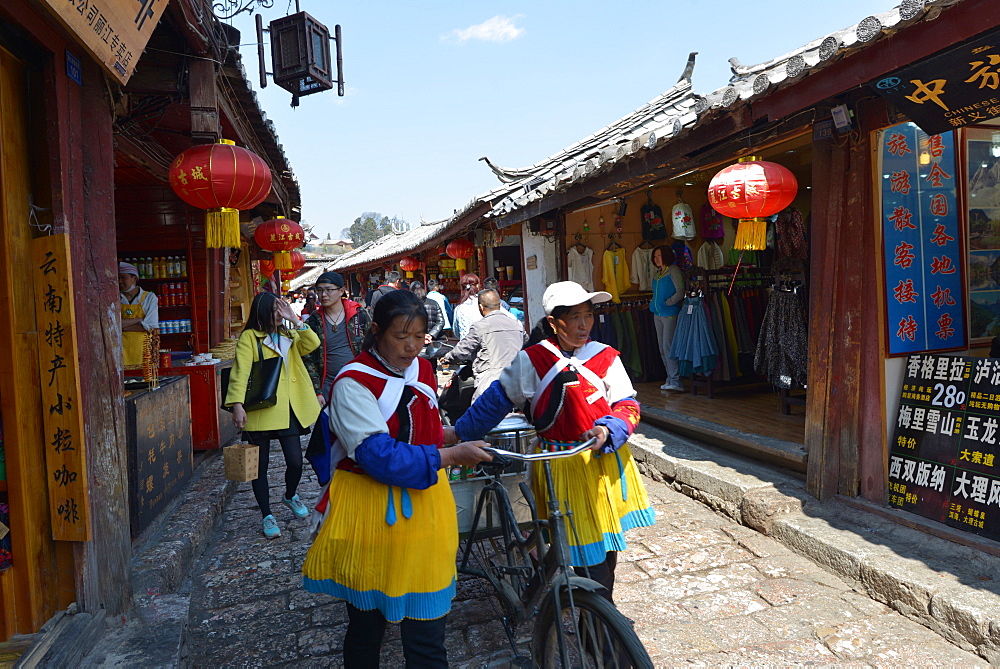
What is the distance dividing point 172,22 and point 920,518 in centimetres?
628

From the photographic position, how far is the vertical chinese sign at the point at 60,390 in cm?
311

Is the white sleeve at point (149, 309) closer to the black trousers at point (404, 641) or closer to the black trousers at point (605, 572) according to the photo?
the black trousers at point (404, 641)

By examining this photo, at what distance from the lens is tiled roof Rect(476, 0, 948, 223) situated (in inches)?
141

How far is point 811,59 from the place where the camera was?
409 centimetres

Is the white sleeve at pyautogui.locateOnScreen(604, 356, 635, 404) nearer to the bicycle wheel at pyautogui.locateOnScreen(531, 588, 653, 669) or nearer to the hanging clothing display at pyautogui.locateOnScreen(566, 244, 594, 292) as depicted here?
the bicycle wheel at pyautogui.locateOnScreen(531, 588, 653, 669)

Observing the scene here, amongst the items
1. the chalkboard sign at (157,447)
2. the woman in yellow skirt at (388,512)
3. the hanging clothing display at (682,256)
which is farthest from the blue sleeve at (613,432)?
the hanging clothing display at (682,256)

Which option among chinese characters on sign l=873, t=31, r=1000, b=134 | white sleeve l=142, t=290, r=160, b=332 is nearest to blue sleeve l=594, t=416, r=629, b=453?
chinese characters on sign l=873, t=31, r=1000, b=134

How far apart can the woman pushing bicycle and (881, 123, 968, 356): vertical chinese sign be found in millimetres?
2829

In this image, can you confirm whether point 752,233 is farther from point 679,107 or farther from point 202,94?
point 679,107

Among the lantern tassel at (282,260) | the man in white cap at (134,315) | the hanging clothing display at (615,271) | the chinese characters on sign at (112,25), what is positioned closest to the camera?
the chinese characters on sign at (112,25)

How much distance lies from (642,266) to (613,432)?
8629 mm

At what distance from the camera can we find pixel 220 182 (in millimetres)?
5480

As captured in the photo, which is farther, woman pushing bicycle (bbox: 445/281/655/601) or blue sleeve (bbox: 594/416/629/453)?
woman pushing bicycle (bbox: 445/281/655/601)

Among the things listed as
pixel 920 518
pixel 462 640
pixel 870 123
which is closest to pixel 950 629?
pixel 920 518
